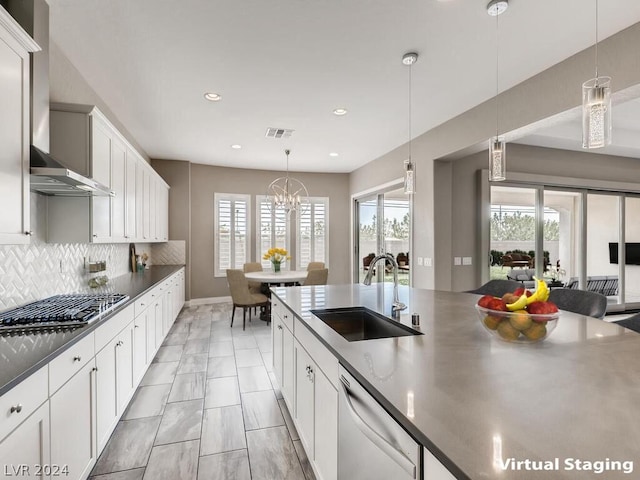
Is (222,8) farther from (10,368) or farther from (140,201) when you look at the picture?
(140,201)

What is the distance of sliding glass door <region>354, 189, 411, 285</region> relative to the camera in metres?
5.44

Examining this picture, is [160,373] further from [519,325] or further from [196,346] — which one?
[519,325]

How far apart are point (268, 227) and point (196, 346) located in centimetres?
344

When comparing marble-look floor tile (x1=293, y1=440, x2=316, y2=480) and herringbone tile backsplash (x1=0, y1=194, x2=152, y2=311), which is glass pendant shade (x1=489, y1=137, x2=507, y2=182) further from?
herringbone tile backsplash (x1=0, y1=194, x2=152, y2=311)

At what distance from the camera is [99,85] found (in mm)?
3227

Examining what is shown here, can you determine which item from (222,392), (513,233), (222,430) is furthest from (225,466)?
(513,233)

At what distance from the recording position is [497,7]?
2.11 meters

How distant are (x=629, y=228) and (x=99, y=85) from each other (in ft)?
26.2

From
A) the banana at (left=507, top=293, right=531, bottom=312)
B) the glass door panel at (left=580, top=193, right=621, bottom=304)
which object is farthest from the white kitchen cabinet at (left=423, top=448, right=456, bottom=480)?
the glass door panel at (left=580, top=193, right=621, bottom=304)

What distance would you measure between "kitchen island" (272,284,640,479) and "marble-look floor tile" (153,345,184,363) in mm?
2808

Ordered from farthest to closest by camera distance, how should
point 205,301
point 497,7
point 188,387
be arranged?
1. point 205,301
2. point 188,387
3. point 497,7

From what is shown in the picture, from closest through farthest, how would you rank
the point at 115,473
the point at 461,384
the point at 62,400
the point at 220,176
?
the point at 461,384 → the point at 62,400 → the point at 115,473 → the point at 220,176

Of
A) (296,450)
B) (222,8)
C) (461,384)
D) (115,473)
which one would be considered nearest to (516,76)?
(222,8)

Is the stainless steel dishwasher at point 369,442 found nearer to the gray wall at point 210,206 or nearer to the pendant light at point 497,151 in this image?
the pendant light at point 497,151
